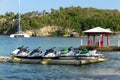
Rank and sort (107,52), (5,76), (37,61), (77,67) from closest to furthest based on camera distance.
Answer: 1. (5,76)
2. (77,67)
3. (37,61)
4. (107,52)

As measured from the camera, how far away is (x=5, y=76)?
43.5 m

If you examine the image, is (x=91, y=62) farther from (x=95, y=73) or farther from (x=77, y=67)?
(x=95, y=73)

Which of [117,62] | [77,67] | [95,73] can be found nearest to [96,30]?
[117,62]

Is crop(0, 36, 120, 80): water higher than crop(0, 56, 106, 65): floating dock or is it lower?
lower

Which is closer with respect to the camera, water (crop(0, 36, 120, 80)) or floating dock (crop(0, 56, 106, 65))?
water (crop(0, 36, 120, 80))

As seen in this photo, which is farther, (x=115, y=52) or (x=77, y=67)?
(x=115, y=52)

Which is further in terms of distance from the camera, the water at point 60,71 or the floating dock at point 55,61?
the floating dock at point 55,61

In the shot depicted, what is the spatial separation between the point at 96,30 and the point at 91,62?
21.5 metres

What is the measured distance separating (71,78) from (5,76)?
22.9ft

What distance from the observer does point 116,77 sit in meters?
39.2

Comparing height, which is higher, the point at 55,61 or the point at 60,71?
the point at 55,61

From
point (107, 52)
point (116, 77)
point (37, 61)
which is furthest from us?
point (107, 52)

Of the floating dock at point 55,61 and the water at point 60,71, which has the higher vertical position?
the floating dock at point 55,61

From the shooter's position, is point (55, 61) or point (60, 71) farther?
point (55, 61)
